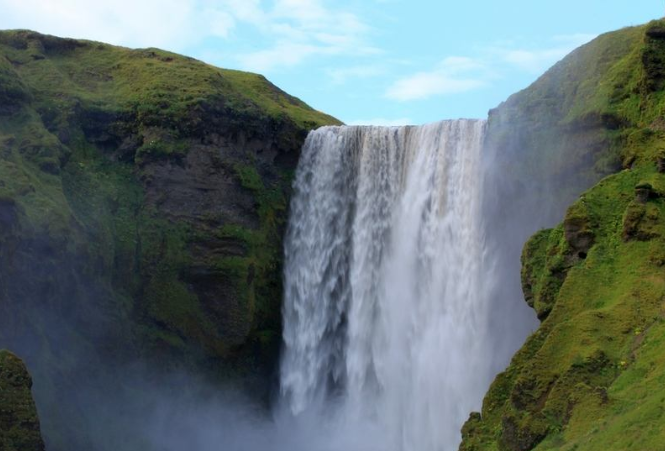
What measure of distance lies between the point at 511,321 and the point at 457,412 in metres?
4.10

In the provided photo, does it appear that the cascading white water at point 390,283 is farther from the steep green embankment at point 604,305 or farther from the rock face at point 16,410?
the rock face at point 16,410

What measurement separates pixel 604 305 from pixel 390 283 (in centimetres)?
1711

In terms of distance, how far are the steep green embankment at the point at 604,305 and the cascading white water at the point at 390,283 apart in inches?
255

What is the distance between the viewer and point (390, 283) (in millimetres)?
41781

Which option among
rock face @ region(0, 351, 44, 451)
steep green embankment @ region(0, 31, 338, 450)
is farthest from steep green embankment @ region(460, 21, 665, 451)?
steep green embankment @ region(0, 31, 338, 450)

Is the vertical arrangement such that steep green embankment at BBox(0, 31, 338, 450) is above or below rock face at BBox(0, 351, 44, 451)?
above

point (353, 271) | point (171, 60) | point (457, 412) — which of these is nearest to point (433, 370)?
point (457, 412)

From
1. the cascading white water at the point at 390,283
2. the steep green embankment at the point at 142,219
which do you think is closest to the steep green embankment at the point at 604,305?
the cascading white water at the point at 390,283

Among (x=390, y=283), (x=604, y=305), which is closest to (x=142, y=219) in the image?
(x=390, y=283)

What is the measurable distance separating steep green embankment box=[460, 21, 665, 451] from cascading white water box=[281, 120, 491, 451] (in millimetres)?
6477

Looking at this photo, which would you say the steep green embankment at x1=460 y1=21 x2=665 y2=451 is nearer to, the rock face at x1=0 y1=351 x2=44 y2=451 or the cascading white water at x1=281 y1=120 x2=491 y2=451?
the cascading white water at x1=281 y1=120 x2=491 y2=451

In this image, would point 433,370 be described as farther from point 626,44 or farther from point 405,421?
point 626,44

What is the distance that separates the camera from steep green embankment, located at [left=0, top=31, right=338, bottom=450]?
127ft

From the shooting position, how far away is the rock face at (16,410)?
31109 mm
